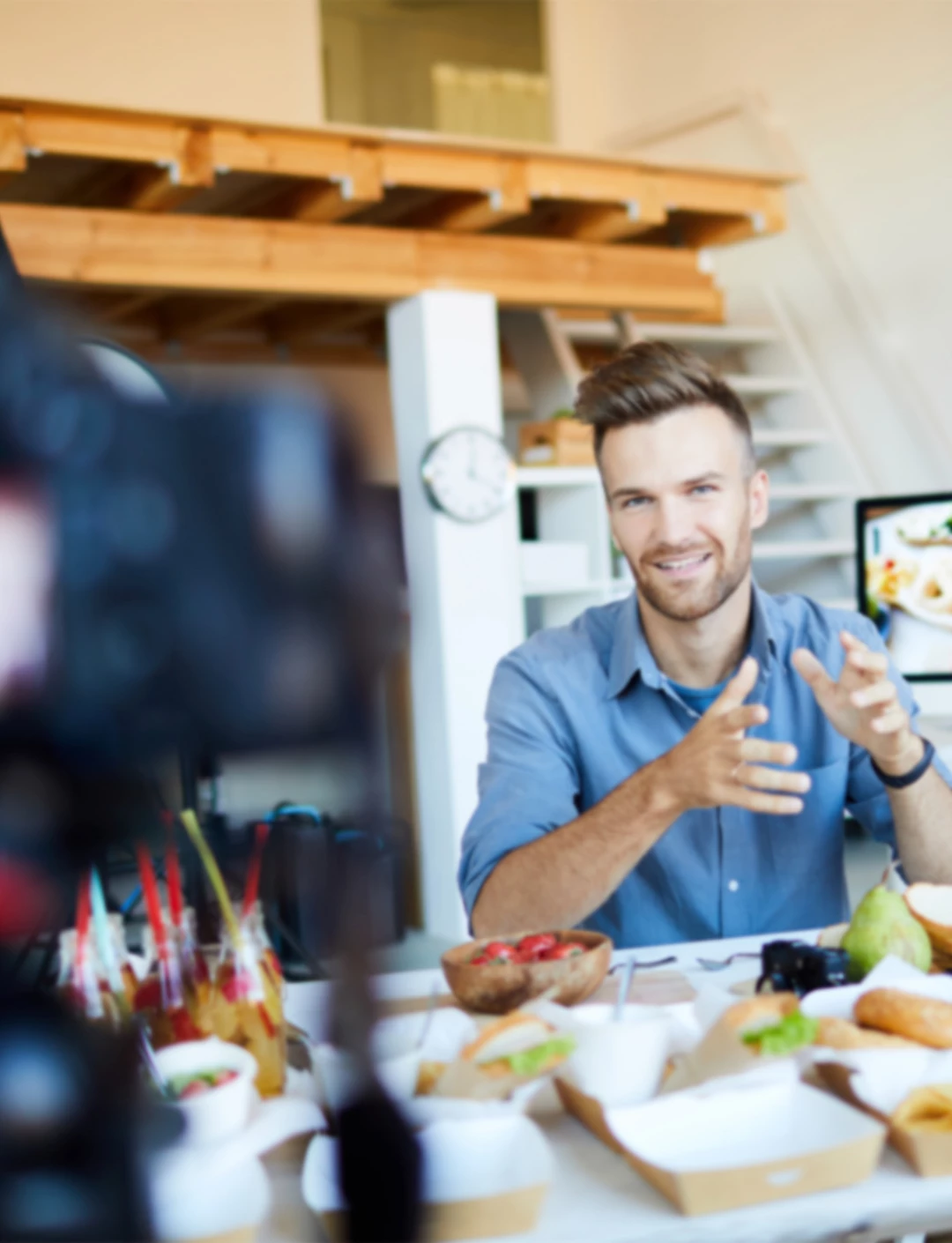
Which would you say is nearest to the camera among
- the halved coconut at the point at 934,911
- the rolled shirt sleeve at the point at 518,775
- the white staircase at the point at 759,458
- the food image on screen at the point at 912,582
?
the halved coconut at the point at 934,911

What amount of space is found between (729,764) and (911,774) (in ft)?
1.00

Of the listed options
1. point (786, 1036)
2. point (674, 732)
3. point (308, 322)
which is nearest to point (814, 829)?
point (674, 732)

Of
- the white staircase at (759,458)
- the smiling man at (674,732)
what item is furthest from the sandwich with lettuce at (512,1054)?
the white staircase at (759,458)

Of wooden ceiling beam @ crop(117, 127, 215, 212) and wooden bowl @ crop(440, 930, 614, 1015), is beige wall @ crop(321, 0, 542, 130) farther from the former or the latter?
wooden bowl @ crop(440, 930, 614, 1015)

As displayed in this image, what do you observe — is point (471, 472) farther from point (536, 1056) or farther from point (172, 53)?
point (536, 1056)

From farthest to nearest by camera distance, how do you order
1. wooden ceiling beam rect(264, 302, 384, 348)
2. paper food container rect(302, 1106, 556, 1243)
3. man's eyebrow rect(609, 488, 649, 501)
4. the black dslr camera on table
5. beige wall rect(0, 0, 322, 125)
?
1. beige wall rect(0, 0, 322, 125)
2. wooden ceiling beam rect(264, 302, 384, 348)
3. man's eyebrow rect(609, 488, 649, 501)
4. paper food container rect(302, 1106, 556, 1243)
5. the black dslr camera on table

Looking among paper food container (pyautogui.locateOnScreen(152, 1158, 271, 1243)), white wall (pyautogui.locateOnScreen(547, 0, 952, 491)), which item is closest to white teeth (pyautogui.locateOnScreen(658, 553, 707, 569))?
paper food container (pyautogui.locateOnScreen(152, 1158, 271, 1243))

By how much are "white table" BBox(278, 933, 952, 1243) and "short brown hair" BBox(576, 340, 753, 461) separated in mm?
1179

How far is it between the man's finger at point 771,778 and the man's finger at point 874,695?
0.41ft

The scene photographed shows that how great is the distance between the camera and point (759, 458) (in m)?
5.73

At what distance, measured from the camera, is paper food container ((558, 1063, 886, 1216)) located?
0.81 metres

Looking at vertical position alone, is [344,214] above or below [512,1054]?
above

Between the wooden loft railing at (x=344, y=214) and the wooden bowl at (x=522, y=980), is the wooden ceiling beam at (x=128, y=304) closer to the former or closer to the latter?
the wooden loft railing at (x=344, y=214)

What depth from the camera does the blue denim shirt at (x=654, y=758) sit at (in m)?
1.78
